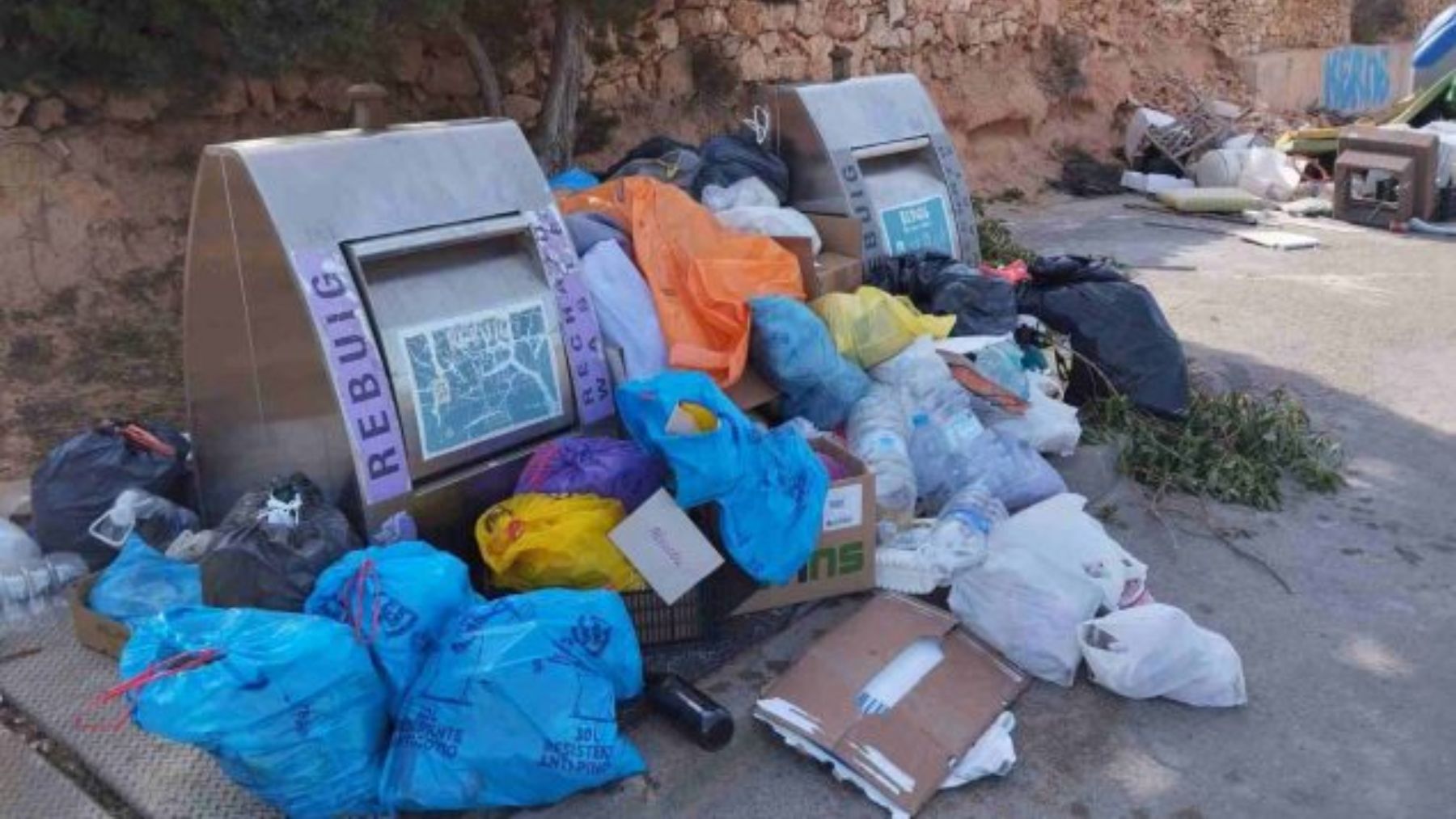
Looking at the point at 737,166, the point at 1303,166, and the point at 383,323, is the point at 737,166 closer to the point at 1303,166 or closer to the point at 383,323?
the point at 383,323

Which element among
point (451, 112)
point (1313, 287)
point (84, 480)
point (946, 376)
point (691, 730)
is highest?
point (451, 112)

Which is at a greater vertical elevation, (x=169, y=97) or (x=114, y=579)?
(x=169, y=97)

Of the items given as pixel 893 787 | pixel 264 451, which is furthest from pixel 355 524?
pixel 893 787

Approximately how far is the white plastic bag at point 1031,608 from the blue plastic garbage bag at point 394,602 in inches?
49.4

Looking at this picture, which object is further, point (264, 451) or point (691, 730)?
point (264, 451)

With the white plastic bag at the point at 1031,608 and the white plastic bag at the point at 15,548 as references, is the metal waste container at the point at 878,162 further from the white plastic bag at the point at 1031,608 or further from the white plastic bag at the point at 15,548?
the white plastic bag at the point at 15,548

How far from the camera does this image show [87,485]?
328cm

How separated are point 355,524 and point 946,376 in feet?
6.00

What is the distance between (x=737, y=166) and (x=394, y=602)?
8.92 ft

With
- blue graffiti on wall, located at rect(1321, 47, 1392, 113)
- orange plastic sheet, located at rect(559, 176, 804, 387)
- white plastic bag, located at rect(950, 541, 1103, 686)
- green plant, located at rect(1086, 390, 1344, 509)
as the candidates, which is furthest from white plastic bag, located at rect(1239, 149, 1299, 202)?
white plastic bag, located at rect(950, 541, 1103, 686)

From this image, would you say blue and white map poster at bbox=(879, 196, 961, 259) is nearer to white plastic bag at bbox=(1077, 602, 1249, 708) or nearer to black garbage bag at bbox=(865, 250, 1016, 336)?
black garbage bag at bbox=(865, 250, 1016, 336)

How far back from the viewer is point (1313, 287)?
6.91 meters

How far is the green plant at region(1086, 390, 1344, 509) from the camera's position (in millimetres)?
4152

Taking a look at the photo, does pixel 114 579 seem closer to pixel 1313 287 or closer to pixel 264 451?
pixel 264 451
